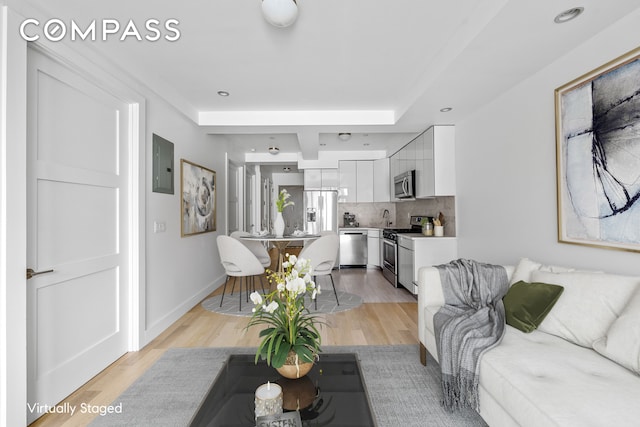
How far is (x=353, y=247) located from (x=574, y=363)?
5127 mm

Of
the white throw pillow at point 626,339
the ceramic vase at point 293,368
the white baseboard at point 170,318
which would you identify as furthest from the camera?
the white baseboard at point 170,318

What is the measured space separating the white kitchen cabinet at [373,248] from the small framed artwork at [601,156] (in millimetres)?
4213

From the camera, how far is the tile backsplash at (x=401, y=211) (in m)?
4.25

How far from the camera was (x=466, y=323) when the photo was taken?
6.15 feet

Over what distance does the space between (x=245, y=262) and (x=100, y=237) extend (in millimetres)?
1619

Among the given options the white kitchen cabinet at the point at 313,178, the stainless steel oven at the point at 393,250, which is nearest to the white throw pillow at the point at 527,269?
the stainless steel oven at the point at 393,250

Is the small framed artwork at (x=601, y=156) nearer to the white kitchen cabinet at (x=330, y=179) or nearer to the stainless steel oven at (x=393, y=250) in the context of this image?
the stainless steel oven at (x=393, y=250)

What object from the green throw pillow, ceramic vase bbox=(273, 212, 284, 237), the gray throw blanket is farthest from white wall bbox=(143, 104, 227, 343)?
the green throw pillow

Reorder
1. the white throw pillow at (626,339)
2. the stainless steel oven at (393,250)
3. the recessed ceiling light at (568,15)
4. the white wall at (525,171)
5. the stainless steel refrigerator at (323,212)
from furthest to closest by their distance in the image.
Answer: the stainless steel refrigerator at (323,212), the stainless steel oven at (393,250), the white wall at (525,171), the recessed ceiling light at (568,15), the white throw pillow at (626,339)

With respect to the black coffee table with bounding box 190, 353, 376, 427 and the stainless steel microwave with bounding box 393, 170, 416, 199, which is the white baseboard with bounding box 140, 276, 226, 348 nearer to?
the black coffee table with bounding box 190, 353, 376, 427

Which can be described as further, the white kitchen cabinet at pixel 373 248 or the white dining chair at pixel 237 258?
the white kitchen cabinet at pixel 373 248

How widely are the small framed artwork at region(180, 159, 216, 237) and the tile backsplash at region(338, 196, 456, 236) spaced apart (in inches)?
126

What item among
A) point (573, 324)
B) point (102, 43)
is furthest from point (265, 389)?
point (102, 43)

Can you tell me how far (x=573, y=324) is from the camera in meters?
1.72
